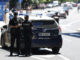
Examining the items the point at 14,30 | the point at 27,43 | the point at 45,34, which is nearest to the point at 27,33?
the point at 27,43

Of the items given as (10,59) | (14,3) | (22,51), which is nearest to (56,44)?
(22,51)

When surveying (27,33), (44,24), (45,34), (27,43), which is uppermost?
(44,24)

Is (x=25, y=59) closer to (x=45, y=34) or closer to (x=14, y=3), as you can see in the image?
(x=45, y=34)

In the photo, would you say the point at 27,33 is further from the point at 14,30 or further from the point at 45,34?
the point at 45,34

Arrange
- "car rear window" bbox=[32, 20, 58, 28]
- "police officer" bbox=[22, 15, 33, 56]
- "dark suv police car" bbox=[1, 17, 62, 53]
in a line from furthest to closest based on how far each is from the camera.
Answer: "car rear window" bbox=[32, 20, 58, 28] < "dark suv police car" bbox=[1, 17, 62, 53] < "police officer" bbox=[22, 15, 33, 56]

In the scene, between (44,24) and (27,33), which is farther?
(44,24)

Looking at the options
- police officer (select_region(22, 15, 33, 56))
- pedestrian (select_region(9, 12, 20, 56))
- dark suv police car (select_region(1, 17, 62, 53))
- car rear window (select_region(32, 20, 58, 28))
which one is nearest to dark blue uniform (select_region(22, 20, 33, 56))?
police officer (select_region(22, 15, 33, 56))

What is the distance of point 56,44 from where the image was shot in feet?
54.5

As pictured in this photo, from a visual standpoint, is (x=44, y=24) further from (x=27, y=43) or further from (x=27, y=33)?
(x=27, y=43)

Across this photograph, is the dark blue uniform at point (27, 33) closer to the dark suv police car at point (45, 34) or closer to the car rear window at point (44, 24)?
the dark suv police car at point (45, 34)

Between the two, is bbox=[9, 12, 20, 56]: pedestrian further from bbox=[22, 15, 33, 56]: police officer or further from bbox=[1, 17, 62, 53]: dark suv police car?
bbox=[1, 17, 62, 53]: dark suv police car

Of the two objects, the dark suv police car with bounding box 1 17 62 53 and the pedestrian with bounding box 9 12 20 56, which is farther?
the dark suv police car with bounding box 1 17 62 53

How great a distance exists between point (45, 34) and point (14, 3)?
71025 millimetres

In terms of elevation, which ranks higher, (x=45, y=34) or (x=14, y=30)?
(x=14, y=30)
